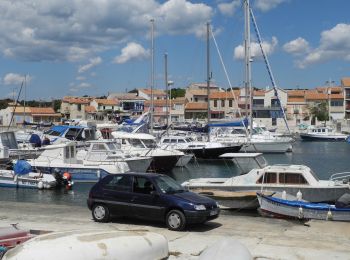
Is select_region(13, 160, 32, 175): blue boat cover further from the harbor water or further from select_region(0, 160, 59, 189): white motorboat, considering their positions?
the harbor water

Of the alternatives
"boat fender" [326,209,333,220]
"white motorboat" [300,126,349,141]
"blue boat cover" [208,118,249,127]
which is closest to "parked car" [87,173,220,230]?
"boat fender" [326,209,333,220]

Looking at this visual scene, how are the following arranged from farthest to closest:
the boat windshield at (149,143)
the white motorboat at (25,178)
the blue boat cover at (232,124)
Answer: the blue boat cover at (232,124) < the boat windshield at (149,143) < the white motorboat at (25,178)

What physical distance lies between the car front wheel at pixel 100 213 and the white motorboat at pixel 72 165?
633 inches

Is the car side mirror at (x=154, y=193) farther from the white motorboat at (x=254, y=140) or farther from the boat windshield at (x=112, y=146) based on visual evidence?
the white motorboat at (x=254, y=140)

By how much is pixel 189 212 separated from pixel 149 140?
1218 inches

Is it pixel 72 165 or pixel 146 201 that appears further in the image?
pixel 72 165

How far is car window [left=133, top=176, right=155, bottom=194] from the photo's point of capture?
1561cm

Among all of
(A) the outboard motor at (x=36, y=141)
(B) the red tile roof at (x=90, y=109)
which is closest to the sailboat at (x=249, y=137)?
(A) the outboard motor at (x=36, y=141)

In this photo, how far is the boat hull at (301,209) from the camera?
17.3m

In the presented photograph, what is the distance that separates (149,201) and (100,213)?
1.92 meters

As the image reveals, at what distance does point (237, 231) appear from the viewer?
1548 cm

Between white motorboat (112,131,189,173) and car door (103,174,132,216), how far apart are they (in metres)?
23.2

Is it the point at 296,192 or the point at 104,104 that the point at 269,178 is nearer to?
the point at 296,192

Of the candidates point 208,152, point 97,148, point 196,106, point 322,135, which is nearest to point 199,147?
point 208,152
